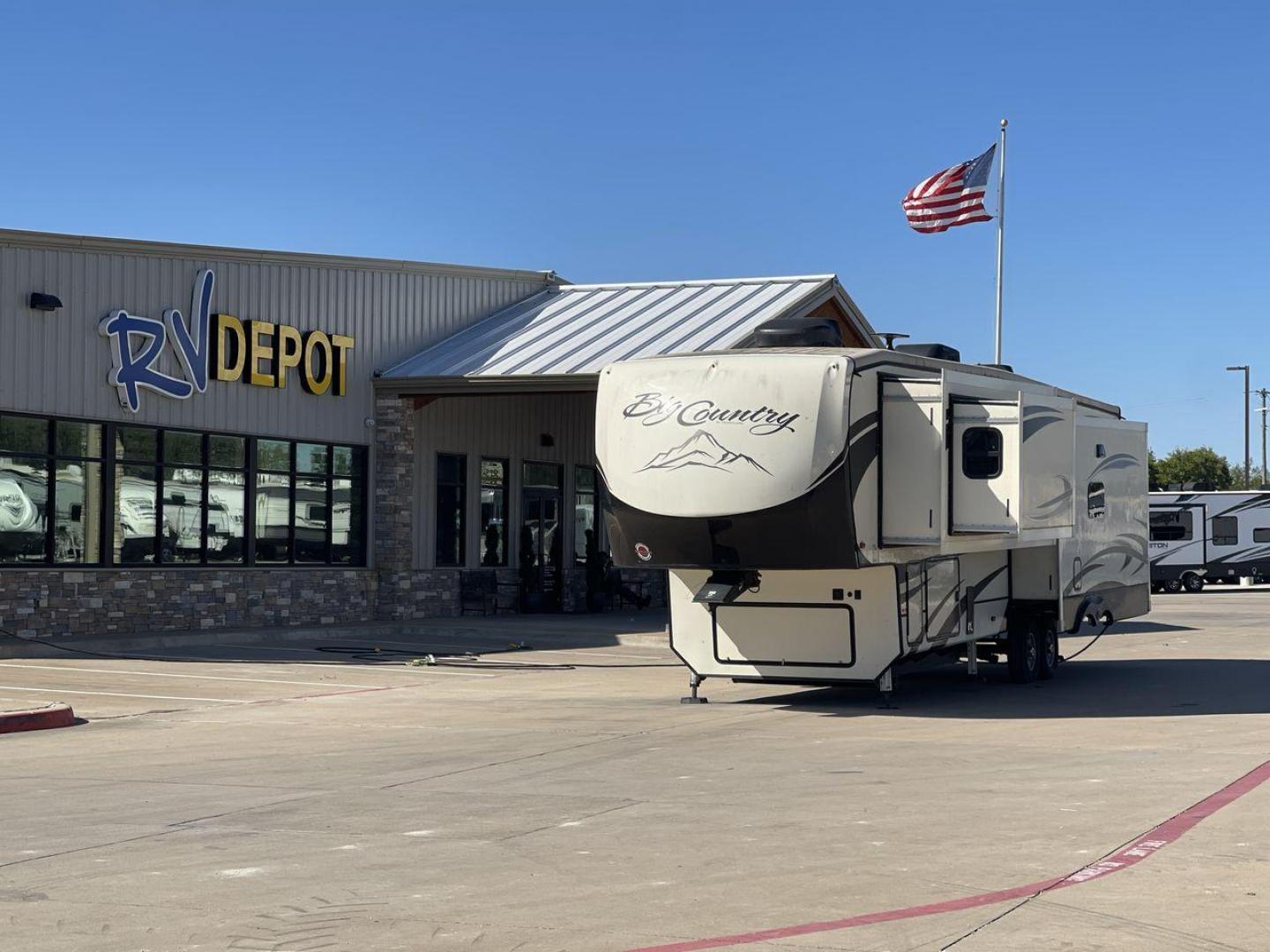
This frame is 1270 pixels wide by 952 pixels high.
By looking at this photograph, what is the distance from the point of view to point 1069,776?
11812 millimetres

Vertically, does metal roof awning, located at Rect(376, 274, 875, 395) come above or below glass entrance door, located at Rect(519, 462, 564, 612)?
above

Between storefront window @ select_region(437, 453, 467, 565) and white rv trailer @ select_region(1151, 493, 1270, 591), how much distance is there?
2697 cm

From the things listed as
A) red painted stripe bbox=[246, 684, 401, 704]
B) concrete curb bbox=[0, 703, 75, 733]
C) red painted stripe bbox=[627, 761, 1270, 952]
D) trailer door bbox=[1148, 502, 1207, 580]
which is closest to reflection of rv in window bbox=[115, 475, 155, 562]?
red painted stripe bbox=[246, 684, 401, 704]

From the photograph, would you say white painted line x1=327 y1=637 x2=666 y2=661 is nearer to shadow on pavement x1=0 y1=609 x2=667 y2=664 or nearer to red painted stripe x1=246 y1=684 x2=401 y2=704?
shadow on pavement x1=0 y1=609 x2=667 y2=664

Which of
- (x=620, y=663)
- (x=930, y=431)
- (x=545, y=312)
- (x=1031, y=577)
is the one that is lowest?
(x=620, y=663)

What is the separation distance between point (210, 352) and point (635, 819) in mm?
18724

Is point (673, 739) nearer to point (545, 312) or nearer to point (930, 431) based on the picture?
point (930, 431)

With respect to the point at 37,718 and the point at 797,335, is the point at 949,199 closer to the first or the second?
the point at 797,335

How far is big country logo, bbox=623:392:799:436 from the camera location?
1555 centimetres

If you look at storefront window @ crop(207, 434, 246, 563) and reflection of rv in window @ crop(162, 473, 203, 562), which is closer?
reflection of rv in window @ crop(162, 473, 203, 562)

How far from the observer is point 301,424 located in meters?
29.0

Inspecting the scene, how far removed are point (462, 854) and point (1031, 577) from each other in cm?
1200

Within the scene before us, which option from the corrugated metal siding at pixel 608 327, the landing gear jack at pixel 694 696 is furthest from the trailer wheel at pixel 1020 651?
the corrugated metal siding at pixel 608 327

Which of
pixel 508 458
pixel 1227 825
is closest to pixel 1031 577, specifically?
pixel 1227 825
